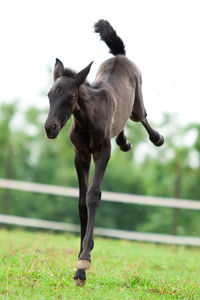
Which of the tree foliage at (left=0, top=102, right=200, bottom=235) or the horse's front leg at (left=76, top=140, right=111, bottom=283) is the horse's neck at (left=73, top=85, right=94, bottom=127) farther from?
the tree foliage at (left=0, top=102, right=200, bottom=235)

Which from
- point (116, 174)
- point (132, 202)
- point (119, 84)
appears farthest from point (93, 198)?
point (116, 174)

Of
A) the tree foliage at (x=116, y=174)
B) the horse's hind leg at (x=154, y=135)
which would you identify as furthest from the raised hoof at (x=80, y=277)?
the tree foliage at (x=116, y=174)

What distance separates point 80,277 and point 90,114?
1.56 metres

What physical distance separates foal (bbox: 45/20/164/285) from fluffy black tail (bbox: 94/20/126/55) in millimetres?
211

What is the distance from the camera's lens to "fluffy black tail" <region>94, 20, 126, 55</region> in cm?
651

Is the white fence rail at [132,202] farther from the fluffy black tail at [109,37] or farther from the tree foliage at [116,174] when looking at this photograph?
the fluffy black tail at [109,37]

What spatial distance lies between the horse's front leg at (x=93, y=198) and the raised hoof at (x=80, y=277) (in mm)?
13

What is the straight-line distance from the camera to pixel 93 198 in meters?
5.02

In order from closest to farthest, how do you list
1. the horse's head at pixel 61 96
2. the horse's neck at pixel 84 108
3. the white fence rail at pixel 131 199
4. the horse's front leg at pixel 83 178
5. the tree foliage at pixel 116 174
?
the horse's head at pixel 61 96 < the horse's neck at pixel 84 108 < the horse's front leg at pixel 83 178 < the white fence rail at pixel 131 199 < the tree foliage at pixel 116 174

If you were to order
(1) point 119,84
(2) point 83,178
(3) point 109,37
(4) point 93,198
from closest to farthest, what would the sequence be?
(4) point 93,198 < (2) point 83,178 < (1) point 119,84 < (3) point 109,37

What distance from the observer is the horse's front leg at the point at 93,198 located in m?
4.78

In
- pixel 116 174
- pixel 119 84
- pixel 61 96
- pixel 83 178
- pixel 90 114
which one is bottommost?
pixel 116 174

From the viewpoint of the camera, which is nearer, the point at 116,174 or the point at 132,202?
the point at 132,202

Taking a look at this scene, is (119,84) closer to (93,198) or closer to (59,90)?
(59,90)
